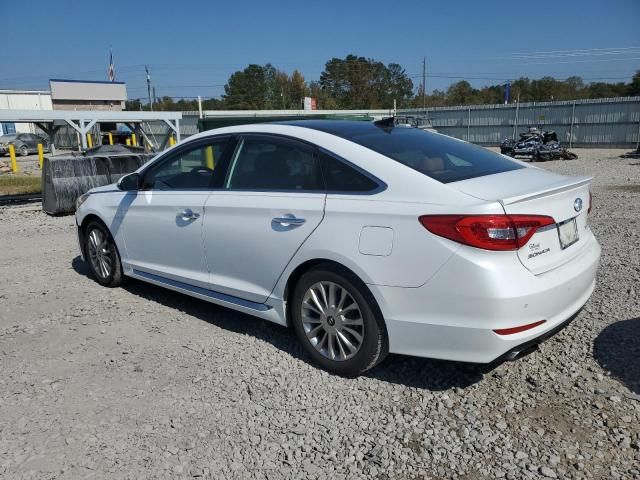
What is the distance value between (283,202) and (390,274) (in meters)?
0.97

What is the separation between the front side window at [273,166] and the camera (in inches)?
140

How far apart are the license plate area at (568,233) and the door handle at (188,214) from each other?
259cm

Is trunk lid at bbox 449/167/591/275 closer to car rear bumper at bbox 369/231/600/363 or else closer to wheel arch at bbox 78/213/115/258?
car rear bumper at bbox 369/231/600/363

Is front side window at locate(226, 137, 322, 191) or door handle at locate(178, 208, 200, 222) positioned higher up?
front side window at locate(226, 137, 322, 191)

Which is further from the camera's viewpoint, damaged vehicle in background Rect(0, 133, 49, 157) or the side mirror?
damaged vehicle in background Rect(0, 133, 49, 157)

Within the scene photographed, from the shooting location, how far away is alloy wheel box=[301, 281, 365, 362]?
3.27 metres

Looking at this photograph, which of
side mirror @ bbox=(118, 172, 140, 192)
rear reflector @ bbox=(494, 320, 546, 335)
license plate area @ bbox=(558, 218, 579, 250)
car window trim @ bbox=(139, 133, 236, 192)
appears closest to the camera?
rear reflector @ bbox=(494, 320, 546, 335)

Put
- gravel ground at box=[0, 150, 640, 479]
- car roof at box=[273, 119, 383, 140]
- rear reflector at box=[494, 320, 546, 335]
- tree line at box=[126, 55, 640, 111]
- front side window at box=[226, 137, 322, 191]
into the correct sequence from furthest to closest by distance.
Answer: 1. tree line at box=[126, 55, 640, 111]
2. car roof at box=[273, 119, 383, 140]
3. front side window at box=[226, 137, 322, 191]
4. rear reflector at box=[494, 320, 546, 335]
5. gravel ground at box=[0, 150, 640, 479]

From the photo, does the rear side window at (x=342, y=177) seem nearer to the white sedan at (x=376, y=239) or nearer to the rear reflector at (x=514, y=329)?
the white sedan at (x=376, y=239)

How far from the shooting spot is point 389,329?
3084mm

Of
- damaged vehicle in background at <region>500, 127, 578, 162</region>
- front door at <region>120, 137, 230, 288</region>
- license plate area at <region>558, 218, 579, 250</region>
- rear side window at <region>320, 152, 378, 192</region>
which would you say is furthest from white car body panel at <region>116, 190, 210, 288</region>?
damaged vehicle in background at <region>500, 127, 578, 162</region>

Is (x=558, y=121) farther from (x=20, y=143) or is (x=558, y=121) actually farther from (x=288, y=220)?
(x=20, y=143)

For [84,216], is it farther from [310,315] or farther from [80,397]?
[310,315]

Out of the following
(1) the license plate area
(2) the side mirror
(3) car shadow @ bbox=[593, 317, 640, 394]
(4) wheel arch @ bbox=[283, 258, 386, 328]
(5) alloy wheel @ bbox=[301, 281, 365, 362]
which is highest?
(2) the side mirror
